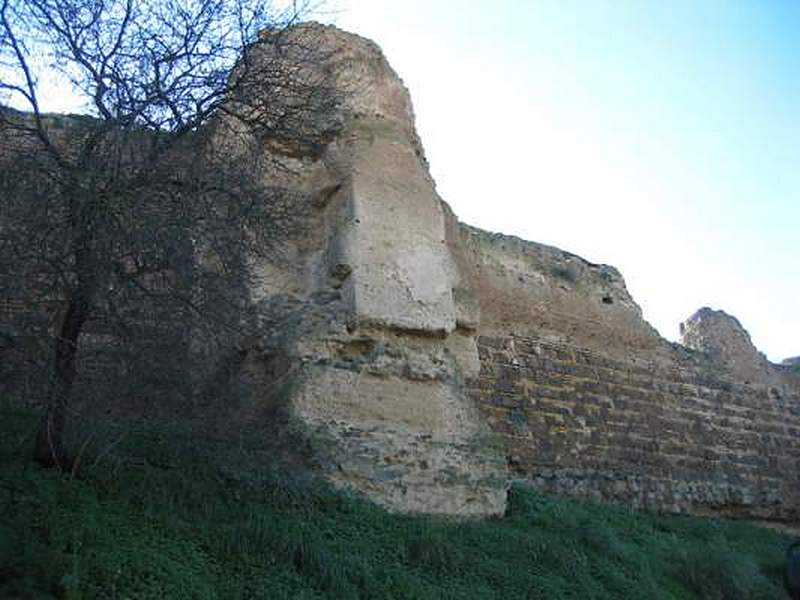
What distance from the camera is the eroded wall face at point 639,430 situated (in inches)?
314

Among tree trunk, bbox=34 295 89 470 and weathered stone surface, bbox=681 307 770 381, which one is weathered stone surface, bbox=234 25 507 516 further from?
weathered stone surface, bbox=681 307 770 381

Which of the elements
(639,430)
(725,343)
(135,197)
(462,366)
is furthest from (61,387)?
(725,343)

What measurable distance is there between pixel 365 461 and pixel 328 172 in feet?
7.94

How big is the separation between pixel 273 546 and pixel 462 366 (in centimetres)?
299

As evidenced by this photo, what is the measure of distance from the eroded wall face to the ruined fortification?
0.8 inches

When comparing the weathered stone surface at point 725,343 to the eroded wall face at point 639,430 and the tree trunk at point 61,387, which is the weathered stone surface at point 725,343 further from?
the tree trunk at point 61,387

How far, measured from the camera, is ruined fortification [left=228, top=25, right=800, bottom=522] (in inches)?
236

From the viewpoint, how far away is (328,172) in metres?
6.90

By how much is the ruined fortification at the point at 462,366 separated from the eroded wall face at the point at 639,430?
0.07 feet

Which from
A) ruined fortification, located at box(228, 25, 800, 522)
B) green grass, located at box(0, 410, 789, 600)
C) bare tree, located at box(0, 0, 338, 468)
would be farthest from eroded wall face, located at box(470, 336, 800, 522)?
bare tree, located at box(0, 0, 338, 468)

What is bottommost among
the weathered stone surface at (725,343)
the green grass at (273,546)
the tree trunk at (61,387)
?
→ the green grass at (273,546)

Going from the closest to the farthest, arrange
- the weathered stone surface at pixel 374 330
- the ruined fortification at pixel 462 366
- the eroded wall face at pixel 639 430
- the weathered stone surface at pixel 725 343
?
the weathered stone surface at pixel 374 330
the ruined fortification at pixel 462 366
the eroded wall face at pixel 639 430
the weathered stone surface at pixel 725 343

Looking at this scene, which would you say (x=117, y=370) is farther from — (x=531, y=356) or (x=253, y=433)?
(x=531, y=356)

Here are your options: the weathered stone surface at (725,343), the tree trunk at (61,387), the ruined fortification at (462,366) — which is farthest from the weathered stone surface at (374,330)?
the weathered stone surface at (725,343)
